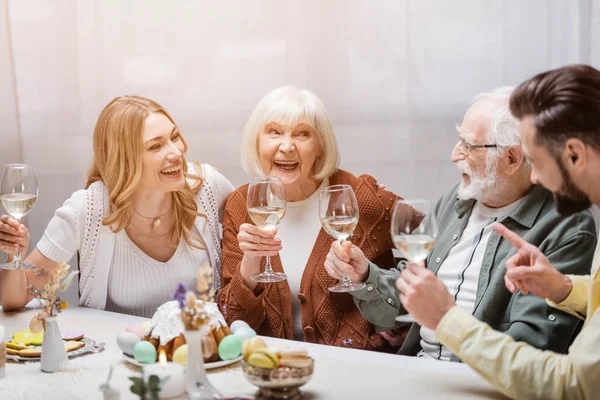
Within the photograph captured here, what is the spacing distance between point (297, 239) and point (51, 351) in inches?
41.3

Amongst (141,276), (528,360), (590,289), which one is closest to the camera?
(528,360)

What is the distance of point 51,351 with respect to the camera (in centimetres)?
182

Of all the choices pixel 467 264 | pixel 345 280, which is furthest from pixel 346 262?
pixel 467 264

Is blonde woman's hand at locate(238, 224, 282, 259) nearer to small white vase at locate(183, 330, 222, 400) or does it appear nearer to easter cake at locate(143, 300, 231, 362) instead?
easter cake at locate(143, 300, 231, 362)

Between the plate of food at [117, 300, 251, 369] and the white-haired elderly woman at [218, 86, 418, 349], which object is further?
the white-haired elderly woman at [218, 86, 418, 349]

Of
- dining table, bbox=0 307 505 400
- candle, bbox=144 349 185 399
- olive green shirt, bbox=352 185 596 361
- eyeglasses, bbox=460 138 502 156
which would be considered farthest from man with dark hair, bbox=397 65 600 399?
eyeglasses, bbox=460 138 502 156

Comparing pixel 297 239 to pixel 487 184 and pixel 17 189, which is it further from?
pixel 17 189

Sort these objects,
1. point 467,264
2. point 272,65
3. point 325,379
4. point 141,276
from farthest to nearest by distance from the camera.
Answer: point 272,65, point 141,276, point 467,264, point 325,379

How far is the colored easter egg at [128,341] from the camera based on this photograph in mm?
1835

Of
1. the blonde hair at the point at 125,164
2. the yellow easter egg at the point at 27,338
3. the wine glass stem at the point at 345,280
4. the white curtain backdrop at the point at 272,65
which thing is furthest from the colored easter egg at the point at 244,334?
the white curtain backdrop at the point at 272,65

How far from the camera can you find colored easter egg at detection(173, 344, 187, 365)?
172 cm

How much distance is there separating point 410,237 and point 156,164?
47.8 inches

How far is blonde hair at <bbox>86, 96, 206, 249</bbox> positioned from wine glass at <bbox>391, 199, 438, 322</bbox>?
1.19 metres

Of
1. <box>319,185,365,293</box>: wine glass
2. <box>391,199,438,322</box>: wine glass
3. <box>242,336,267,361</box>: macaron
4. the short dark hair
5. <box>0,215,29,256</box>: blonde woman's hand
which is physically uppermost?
the short dark hair
